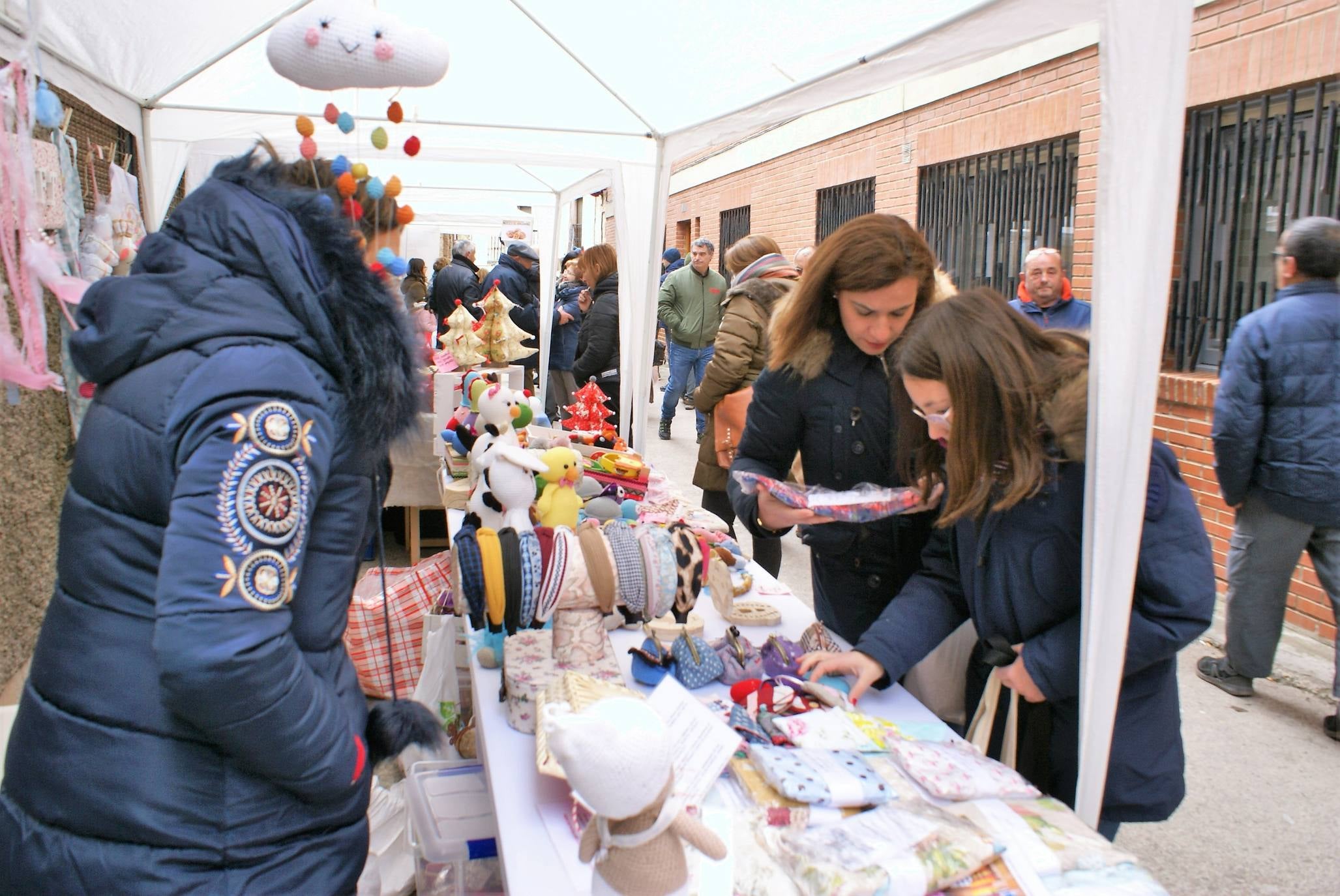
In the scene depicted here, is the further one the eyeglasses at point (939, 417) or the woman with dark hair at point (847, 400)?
the woman with dark hair at point (847, 400)

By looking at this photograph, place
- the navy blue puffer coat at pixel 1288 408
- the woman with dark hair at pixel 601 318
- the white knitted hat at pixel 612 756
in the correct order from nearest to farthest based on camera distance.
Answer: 1. the white knitted hat at pixel 612 756
2. the navy blue puffer coat at pixel 1288 408
3. the woman with dark hair at pixel 601 318

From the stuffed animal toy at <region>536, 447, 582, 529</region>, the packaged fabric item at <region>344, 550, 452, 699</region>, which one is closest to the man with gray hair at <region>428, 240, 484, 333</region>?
the packaged fabric item at <region>344, 550, 452, 699</region>

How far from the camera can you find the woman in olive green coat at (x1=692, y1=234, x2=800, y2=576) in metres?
3.96

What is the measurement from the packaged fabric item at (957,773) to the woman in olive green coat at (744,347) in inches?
86.7

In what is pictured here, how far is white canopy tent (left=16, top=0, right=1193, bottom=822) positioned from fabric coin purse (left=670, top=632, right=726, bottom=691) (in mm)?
687

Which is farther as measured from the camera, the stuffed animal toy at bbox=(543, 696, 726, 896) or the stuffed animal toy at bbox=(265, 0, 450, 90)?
the stuffed animal toy at bbox=(265, 0, 450, 90)

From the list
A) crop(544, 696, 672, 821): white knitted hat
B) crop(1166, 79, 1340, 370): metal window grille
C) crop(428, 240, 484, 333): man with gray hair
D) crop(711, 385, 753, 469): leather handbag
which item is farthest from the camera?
crop(428, 240, 484, 333): man with gray hair

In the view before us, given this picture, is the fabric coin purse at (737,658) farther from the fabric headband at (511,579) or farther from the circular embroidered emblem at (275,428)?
the circular embroidered emblem at (275,428)

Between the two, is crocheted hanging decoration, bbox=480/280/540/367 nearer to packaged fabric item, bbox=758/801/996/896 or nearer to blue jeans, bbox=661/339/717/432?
blue jeans, bbox=661/339/717/432

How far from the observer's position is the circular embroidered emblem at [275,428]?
3.52 ft

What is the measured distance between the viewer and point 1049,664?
1655mm

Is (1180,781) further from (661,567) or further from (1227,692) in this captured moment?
(1227,692)

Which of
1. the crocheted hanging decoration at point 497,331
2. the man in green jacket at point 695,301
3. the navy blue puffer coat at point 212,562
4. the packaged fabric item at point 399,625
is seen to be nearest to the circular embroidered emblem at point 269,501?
the navy blue puffer coat at point 212,562

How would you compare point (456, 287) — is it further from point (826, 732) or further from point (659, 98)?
point (826, 732)
